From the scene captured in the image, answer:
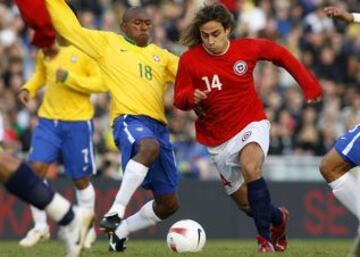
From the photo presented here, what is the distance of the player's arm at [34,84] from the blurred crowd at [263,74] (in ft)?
10.5

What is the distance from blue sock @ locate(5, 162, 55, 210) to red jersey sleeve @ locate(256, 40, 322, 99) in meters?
4.28

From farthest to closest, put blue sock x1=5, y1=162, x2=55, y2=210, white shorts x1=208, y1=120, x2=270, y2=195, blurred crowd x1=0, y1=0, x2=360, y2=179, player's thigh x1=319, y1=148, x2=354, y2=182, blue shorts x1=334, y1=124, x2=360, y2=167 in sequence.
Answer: blurred crowd x1=0, y1=0, x2=360, y2=179
white shorts x1=208, y1=120, x2=270, y2=195
player's thigh x1=319, y1=148, x2=354, y2=182
blue shorts x1=334, y1=124, x2=360, y2=167
blue sock x1=5, y1=162, x2=55, y2=210

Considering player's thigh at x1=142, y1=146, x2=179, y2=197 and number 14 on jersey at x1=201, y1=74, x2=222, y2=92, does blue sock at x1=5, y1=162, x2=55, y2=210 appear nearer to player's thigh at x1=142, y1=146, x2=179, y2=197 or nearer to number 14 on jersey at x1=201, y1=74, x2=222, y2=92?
number 14 on jersey at x1=201, y1=74, x2=222, y2=92

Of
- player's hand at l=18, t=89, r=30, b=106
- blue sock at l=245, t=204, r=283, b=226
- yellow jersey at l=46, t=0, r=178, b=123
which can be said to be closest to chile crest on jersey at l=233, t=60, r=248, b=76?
yellow jersey at l=46, t=0, r=178, b=123

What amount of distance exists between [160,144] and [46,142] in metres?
3.42

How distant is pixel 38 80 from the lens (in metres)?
16.8

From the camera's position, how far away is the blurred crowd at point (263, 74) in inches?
840

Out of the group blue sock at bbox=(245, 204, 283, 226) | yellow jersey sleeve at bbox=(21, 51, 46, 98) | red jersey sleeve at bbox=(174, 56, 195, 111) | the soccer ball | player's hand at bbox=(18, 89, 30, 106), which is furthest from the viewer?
yellow jersey sleeve at bbox=(21, 51, 46, 98)

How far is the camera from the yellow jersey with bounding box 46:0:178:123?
13648 millimetres

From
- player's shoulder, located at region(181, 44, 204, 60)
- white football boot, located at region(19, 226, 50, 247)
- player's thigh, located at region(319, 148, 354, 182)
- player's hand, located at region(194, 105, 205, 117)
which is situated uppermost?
player's shoulder, located at region(181, 44, 204, 60)

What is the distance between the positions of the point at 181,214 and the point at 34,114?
300 centimetres

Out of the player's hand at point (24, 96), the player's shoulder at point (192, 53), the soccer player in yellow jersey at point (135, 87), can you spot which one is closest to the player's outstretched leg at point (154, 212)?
the soccer player in yellow jersey at point (135, 87)

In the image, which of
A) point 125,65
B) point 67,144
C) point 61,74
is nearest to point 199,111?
point 125,65

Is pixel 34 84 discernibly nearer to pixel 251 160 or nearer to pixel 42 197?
pixel 251 160
